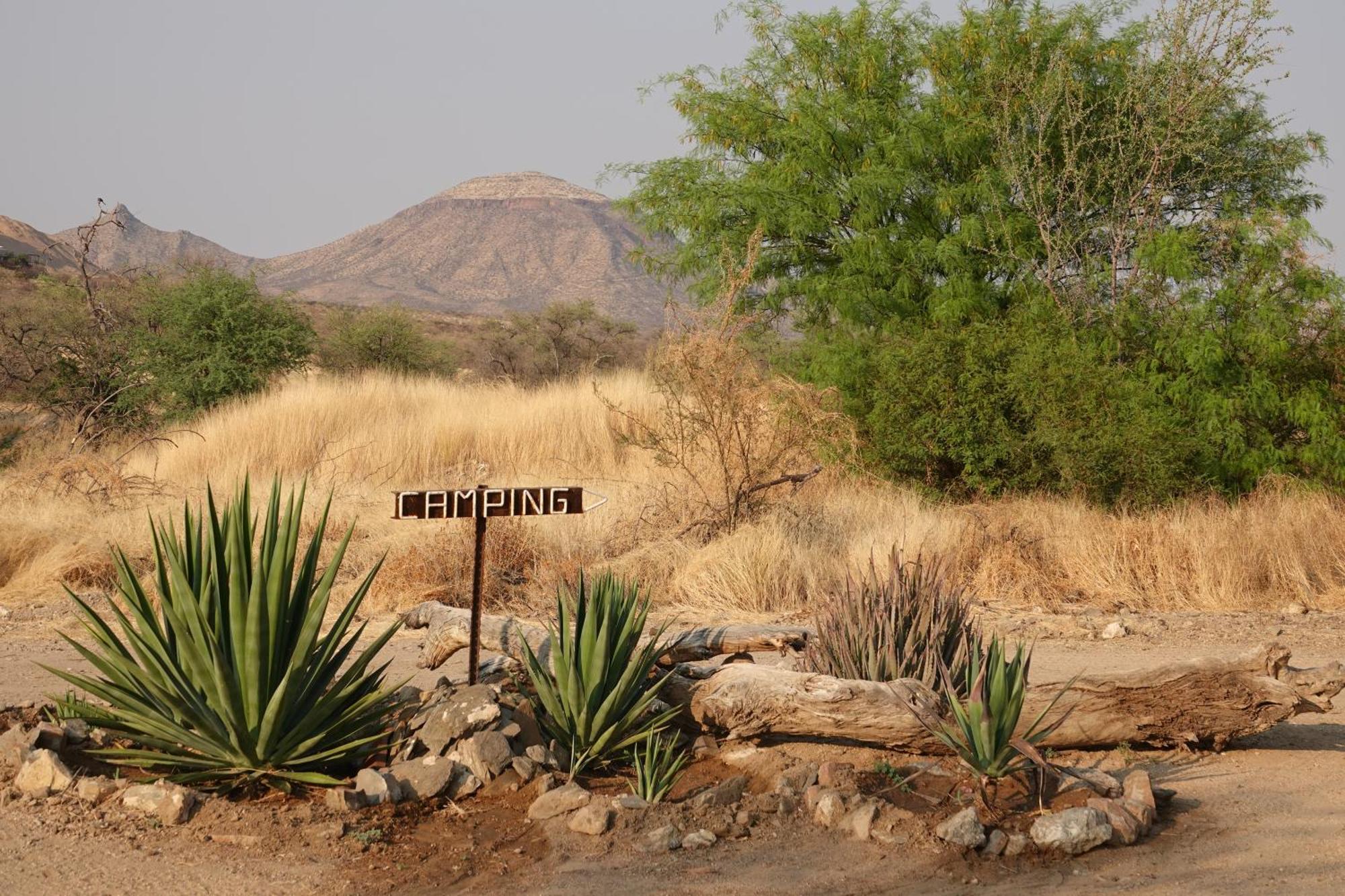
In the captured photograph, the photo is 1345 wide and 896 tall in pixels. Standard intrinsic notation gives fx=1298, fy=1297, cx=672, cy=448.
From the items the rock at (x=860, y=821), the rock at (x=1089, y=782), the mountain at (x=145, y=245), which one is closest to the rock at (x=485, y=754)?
the rock at (x=860, y=821)

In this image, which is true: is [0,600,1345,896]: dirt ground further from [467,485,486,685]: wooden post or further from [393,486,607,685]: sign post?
[393,486,607,685]: sign post

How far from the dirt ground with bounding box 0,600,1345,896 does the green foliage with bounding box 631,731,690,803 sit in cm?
40

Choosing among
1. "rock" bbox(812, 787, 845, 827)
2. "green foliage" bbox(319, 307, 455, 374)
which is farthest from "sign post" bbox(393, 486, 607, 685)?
"green foliage" bbox(319, 307, 455, 374)

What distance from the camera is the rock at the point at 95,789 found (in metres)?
5.37

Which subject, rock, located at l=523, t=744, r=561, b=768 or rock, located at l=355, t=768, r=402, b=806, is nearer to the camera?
rock, located at l=355, t=768, r=402, b=806

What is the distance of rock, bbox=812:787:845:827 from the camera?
522cm

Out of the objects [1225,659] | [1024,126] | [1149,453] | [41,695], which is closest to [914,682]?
[1225,659]

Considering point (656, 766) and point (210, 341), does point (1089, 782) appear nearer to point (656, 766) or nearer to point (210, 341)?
point (656, 766)

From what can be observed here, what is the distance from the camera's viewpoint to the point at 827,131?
16.8m

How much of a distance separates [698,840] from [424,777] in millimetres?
1258

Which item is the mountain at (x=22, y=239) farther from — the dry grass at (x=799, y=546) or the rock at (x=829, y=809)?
the rock at (x=829, y=809)

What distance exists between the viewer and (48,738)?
5820mm

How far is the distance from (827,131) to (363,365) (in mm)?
18478

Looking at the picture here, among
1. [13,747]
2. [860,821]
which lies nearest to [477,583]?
[13,747]
